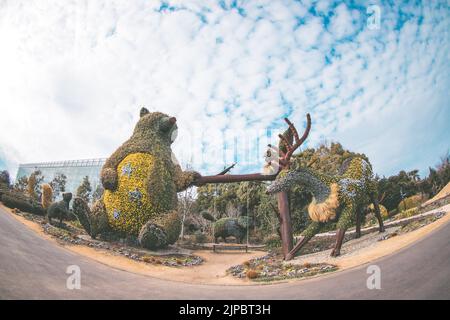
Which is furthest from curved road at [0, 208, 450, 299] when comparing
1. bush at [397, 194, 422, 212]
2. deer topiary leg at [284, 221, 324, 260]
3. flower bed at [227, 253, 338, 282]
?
bush at [397, 194, 422, 212]

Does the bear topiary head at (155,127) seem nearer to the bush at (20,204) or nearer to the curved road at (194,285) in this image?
the curved road at (194,285)

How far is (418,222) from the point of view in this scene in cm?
811

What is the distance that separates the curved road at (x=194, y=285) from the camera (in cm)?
396

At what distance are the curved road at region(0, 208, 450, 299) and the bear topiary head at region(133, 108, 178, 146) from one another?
5615 millimetres

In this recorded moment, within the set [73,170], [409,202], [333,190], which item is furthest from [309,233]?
[73,170]

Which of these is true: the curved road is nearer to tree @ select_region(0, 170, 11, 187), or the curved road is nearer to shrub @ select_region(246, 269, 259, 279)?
shrub @ select_region(246, 269, 259, 279)

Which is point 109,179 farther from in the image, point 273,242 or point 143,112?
point 273,242

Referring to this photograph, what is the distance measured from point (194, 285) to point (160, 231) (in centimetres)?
330

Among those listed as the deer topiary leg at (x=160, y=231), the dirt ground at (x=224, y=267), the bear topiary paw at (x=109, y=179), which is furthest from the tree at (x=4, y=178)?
the deer topiary leg at (x=160, y=231)

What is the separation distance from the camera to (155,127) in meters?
11.1

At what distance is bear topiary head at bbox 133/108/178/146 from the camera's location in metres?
11.0

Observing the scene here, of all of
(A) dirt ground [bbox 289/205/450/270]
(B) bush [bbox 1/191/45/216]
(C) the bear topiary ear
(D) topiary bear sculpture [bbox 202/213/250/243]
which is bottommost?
(D) topiary bear sculpture [bbox 202/213/250/243]

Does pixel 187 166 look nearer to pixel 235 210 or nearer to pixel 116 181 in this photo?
pixel 235 210
